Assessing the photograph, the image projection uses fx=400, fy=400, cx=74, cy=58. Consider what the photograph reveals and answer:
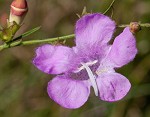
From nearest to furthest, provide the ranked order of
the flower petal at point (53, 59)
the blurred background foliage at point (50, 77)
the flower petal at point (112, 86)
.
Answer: the flower petal at point (53, 59) < the flower petal at point (112, 86) < the blurred background foliage at point (50, 77)

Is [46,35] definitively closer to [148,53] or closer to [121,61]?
[148,53]

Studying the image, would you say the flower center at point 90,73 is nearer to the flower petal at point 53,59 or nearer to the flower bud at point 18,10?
the flower petal at point 53,59

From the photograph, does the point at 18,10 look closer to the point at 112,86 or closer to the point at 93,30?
the point at 93,30

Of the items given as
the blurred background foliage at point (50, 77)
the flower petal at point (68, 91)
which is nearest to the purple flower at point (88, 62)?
the flower petal at point (68, 91)

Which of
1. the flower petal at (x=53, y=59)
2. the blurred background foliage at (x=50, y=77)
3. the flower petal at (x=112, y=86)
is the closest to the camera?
the flower petal at (x=53, y=59)

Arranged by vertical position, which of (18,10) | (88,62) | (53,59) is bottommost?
(88,62)

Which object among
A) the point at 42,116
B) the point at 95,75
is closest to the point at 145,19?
the point at 42,116

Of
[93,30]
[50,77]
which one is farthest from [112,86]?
[50,77]

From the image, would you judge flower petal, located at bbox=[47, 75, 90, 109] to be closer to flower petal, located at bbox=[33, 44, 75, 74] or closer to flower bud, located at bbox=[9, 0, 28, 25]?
flower petal, located at bbox=[33, 44, 75, 74]
